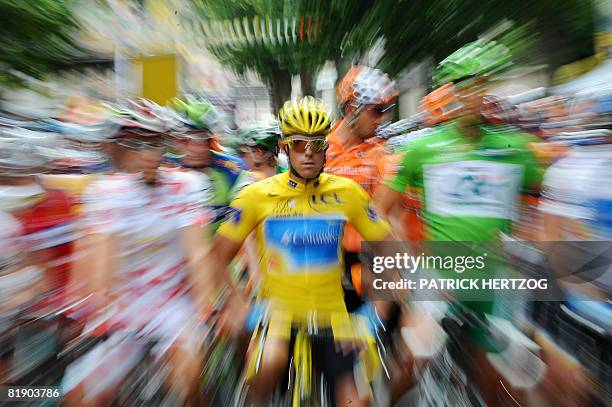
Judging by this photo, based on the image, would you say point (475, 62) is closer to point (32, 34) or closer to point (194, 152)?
point (194, 152)

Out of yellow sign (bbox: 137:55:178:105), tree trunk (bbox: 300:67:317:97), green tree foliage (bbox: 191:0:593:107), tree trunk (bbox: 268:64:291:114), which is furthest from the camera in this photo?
tree trunk (bbox: 268:64:291:114)

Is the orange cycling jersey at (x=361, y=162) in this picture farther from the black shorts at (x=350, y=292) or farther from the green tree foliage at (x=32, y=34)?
the green tree foliage at (x=32, y=34)

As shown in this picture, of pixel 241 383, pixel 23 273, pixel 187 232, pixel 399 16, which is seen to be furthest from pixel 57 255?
pixel 399 16

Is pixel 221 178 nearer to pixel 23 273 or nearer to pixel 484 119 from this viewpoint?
pixel 23 273

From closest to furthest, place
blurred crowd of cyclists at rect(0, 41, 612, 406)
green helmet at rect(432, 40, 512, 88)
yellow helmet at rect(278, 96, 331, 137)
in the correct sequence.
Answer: blurred crowd of cyclists at rect(0, 41, 612, 406), yellow helmet at rect(278, 96, 331, 137), green helmet at rect(432, 40, 512, 88)

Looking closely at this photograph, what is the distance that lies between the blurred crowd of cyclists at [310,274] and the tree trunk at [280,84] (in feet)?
36.4

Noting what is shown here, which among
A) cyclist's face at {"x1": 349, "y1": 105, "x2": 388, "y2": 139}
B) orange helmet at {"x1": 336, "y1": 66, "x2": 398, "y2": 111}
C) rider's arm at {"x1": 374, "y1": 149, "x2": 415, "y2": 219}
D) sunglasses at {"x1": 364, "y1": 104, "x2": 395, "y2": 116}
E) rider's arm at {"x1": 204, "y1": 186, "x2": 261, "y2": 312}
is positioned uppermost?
orange helmet at {"x1": 336, "y1": 66, "x2": 398, "y2": 111}

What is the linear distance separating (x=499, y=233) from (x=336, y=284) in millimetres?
1131

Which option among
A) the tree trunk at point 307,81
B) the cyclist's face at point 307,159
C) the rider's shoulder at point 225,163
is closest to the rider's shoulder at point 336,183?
the cyclist's face at point 307,159

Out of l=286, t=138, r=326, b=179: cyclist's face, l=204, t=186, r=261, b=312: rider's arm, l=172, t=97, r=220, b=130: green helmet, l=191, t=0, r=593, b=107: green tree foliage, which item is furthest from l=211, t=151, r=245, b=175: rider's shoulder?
l=191, t=0, r=593, b=107: green tree foliage

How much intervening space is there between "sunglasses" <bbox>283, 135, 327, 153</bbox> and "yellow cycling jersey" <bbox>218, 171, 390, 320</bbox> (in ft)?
0.63

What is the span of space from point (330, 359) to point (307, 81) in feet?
39.6

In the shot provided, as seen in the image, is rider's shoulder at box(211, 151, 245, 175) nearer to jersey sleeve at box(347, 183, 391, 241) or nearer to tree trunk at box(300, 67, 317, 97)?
jersey sleeve at box(347, 183, 391, 241)

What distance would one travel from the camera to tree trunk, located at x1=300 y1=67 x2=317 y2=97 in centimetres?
1344
